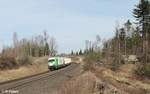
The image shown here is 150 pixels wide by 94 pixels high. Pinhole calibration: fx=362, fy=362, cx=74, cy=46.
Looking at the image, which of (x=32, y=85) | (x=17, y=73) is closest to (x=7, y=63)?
(x=17, y=73)

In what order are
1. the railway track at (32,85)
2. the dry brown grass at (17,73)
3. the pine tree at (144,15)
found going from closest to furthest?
the railway track at (32,85) → the dry brown grass at (17,73) → the pine tree at (144,15)

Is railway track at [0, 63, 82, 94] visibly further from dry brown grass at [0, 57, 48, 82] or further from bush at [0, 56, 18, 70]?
bush at [0, 56, 18, 70]

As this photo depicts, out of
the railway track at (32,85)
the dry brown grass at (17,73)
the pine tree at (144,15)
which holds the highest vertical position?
the pine tree at (144,15)

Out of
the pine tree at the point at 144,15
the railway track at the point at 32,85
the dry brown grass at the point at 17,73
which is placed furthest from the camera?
the pine tree at the point at 144,15

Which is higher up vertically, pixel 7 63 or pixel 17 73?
pixel 7 63

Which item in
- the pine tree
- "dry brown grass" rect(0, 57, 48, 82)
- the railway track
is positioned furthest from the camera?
the pine tree

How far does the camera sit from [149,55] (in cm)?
7812

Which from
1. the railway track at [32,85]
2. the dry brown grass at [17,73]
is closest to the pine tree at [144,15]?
the dry brown grass at [17,73]

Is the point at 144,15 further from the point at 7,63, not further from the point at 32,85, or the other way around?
the point at 32,85

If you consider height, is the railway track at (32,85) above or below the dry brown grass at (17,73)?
above

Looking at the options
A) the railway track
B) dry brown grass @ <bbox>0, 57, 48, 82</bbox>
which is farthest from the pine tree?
the railway track

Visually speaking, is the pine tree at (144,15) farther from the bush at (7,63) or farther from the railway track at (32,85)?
the railway track at (32,85)

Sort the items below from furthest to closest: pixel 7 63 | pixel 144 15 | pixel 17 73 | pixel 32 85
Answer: pixel 144 15 < pixel 7 63 < pixel 17 73 < pixel 32 85

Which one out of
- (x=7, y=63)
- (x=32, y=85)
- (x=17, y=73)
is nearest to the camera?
(x=32, y=85)
